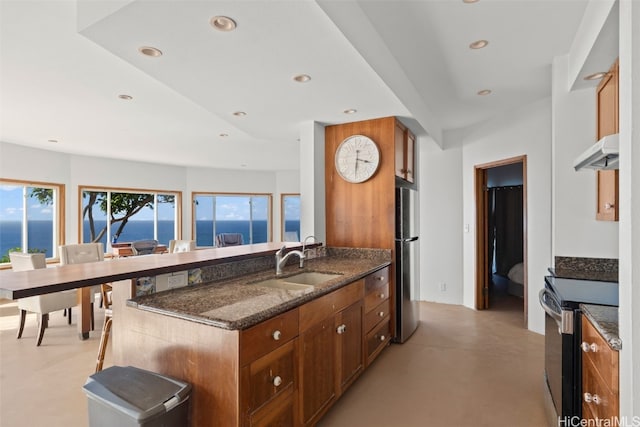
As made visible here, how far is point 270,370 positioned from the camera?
1551 mm

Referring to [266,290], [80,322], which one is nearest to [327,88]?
[266,290]

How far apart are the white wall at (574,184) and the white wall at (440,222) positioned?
2.10 m

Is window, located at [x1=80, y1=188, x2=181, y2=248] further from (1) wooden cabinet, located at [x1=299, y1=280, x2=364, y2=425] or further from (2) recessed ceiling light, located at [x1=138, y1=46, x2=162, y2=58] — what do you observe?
(1) wooden cabinet, located at [x1=299, y1=280, x2=364, y2=425]

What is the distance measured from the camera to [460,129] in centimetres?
469

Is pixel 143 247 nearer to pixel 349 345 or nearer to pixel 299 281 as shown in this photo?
pixel 299 281

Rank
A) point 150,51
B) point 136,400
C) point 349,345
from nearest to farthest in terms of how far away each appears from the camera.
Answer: point 136,400 < point 150,51 < point 349,345

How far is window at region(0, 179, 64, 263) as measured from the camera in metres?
5.34

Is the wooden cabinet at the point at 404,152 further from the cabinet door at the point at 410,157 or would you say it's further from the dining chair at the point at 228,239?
the dining chair at the point at 228,239

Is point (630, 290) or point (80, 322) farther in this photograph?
point (80, 322)

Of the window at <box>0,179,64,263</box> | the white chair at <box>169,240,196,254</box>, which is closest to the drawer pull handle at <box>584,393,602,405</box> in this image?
the white chair at <box>169,240,196,254</box>

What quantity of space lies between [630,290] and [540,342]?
265 centimetres

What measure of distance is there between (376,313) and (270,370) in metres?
1.54

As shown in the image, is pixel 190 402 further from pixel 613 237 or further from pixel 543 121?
pixel 543 121

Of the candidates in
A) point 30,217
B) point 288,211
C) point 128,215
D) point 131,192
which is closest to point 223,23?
point 30,217
